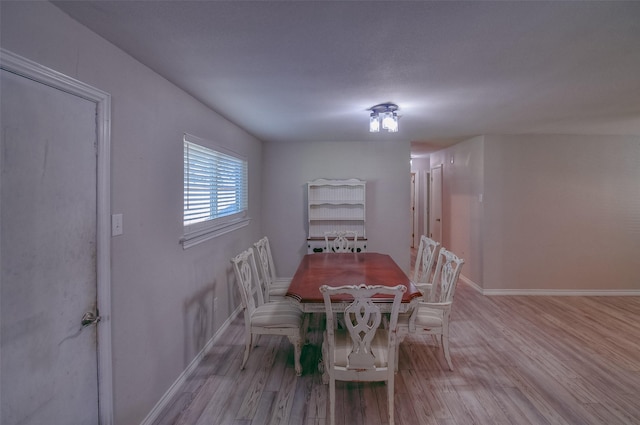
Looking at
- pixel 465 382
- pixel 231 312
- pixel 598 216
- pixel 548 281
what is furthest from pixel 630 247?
pixel 231 312

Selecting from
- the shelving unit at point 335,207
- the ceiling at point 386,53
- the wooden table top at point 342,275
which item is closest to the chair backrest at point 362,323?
the wooden table top at point 342,275

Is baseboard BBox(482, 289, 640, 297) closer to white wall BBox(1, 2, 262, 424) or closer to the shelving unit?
the shelving unit

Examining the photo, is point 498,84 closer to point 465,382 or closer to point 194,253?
point 465,382

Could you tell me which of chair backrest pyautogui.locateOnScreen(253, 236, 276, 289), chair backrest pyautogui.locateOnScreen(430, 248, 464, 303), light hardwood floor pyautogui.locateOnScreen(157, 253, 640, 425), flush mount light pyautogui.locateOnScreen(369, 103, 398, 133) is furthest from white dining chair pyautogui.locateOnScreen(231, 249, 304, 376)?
flush mount light pyautogui.locateOnScreen(369, 103, 398, 133)

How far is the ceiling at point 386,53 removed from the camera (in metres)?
1.38

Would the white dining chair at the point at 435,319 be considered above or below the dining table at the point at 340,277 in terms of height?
below

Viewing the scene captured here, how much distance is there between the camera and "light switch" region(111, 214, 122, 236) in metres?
1.65

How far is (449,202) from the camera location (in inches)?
226

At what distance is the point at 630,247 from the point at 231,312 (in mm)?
5549

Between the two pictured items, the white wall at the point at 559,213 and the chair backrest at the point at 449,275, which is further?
the white wall at the point at 559,213

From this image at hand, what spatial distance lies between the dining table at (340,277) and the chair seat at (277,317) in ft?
0.87

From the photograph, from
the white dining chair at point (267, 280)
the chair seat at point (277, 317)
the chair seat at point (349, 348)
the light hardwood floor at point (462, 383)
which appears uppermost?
the white dining chair at point (267, 280)

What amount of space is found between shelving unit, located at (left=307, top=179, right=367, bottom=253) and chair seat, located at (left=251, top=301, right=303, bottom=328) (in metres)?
2.11

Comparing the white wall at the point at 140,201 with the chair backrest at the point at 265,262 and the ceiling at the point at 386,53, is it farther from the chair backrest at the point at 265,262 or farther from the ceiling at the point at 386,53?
the chair backrest at the point at 265,262
